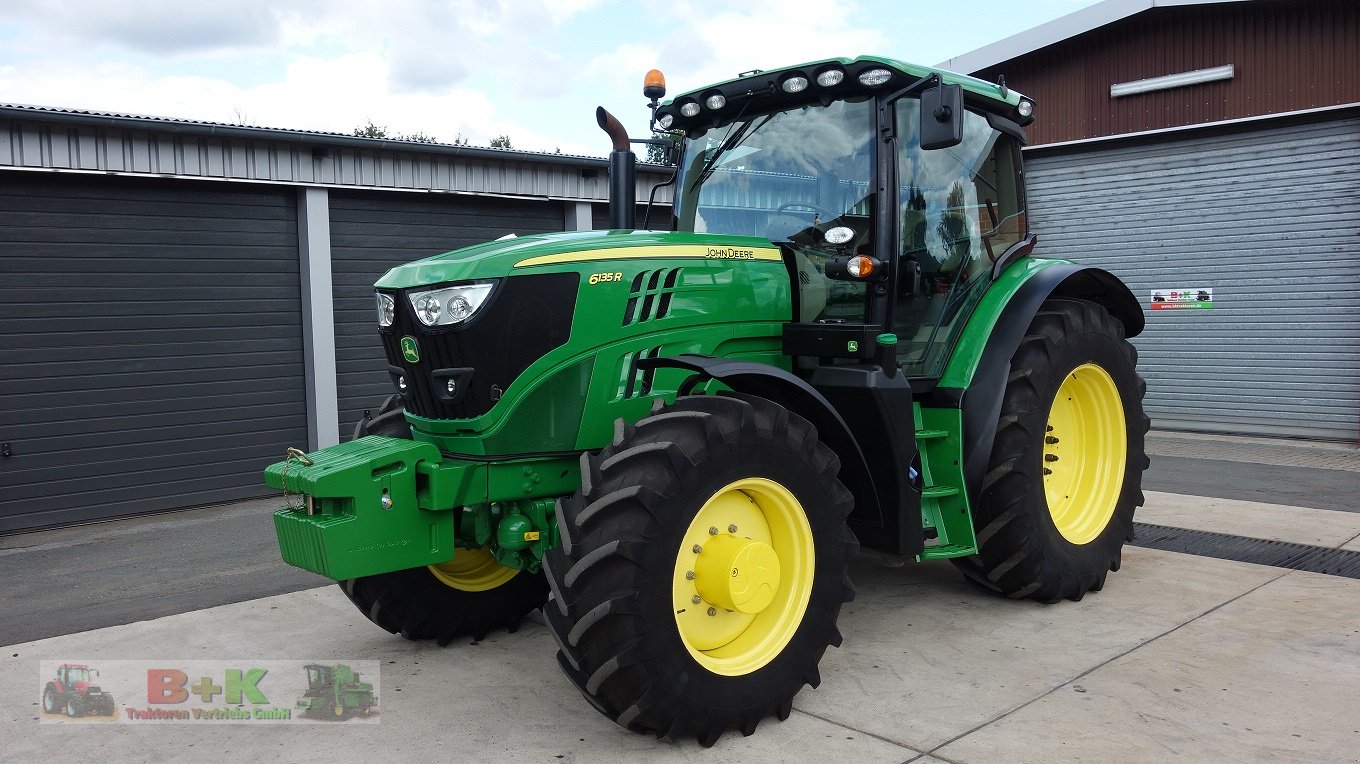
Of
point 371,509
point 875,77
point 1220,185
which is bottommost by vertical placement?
point 371,509

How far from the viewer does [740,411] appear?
11.4 ft

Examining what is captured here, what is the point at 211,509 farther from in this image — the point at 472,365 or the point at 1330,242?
the point at 1330,242

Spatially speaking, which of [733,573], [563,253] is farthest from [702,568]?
[563,253]

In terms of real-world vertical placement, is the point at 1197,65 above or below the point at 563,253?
above

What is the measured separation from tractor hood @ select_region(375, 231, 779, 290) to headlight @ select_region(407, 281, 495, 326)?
35mm

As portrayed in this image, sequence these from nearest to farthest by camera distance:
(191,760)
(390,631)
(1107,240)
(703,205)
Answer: (191,760) < (390,631) < (703,205) < (1107,240)

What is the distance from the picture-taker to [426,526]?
372 cm

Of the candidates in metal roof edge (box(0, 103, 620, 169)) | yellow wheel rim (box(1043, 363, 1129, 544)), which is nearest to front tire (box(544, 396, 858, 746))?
yellow wheel rim (box(1043, 363, 1129, 544))

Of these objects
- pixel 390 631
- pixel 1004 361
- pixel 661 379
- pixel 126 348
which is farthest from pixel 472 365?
pixel 126 348

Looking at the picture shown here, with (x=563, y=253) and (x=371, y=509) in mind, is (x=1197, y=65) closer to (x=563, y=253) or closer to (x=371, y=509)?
(x=563, y=253)

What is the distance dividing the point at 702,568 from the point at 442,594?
1507 mm

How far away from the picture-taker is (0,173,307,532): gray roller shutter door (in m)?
7.55

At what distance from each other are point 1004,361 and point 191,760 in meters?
3.53

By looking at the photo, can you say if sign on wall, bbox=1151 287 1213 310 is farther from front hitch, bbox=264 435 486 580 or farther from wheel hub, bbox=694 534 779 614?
front hitch, bbox=264 435 486 580
